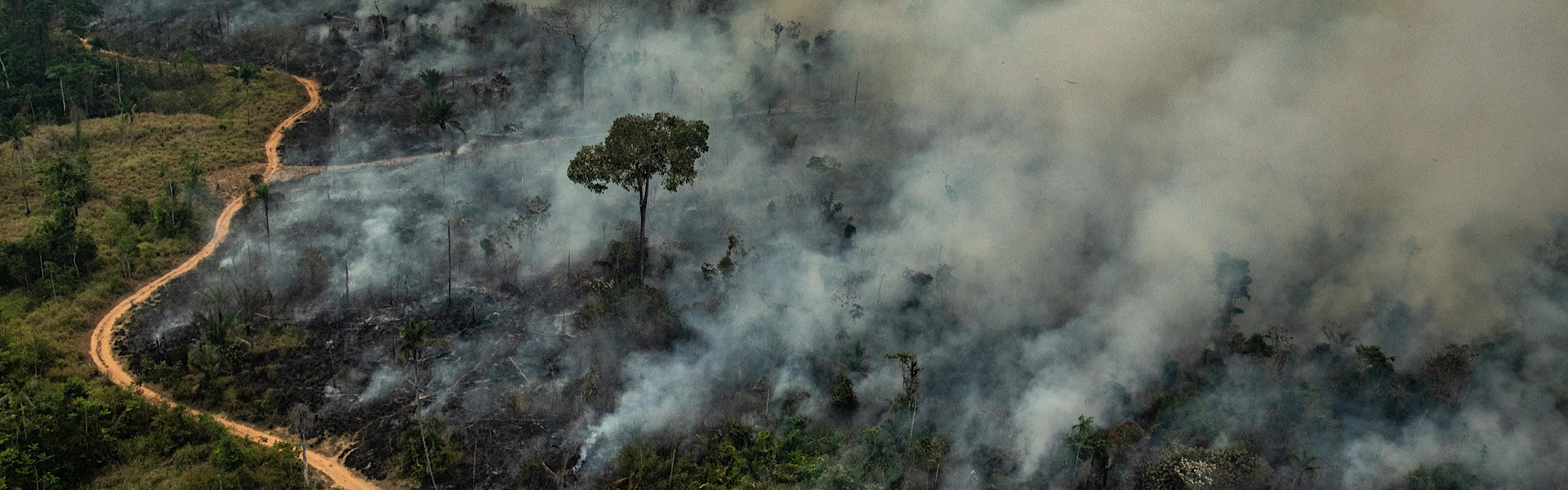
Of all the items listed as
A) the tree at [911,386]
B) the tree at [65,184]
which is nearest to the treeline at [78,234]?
the tree at [65,184]

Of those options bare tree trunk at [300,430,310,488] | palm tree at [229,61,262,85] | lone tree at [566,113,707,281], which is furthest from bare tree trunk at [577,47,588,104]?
bare tree trunk at [300,430,310,488]

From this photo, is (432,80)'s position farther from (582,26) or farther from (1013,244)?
(1013,244)

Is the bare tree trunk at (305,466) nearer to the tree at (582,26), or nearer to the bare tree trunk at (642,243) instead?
the bare tree trunk at (642,243)

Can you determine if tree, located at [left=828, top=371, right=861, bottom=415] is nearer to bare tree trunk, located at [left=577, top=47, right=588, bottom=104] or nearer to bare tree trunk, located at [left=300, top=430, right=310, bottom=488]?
bare tree trunk, located at [left=300, top=430, right=310, bottom=488]

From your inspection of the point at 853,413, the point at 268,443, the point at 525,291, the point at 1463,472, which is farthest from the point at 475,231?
the point at 1463,472

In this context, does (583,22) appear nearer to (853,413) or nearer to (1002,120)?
(1002,120)

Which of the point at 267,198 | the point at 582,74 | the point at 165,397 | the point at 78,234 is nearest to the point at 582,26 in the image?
the point at 582,74
